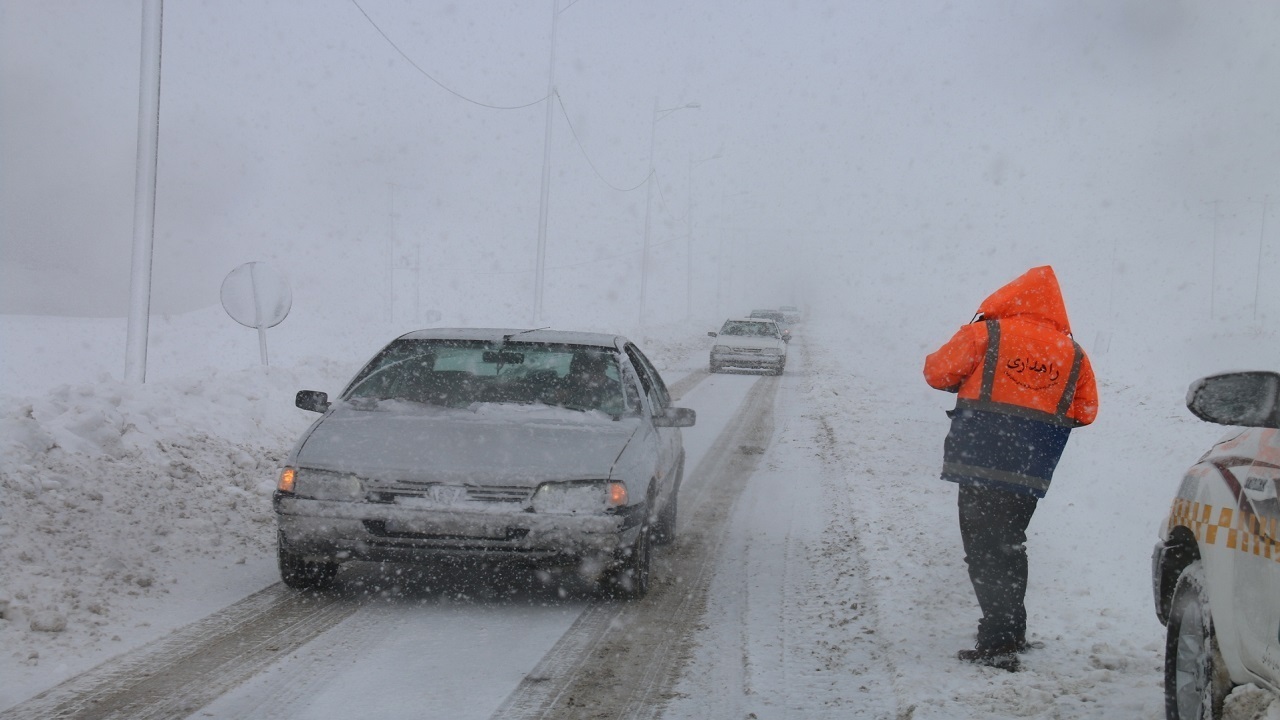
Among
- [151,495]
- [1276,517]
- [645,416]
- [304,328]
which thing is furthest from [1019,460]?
[304,328]

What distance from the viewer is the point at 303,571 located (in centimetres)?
562

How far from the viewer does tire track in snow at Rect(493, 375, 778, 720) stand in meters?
4.18

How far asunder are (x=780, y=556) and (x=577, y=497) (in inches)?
84.9

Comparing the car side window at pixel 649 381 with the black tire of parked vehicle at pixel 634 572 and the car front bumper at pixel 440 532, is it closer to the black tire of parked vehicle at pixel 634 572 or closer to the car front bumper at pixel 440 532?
the black tire of parked vehicle at pixel 634 572

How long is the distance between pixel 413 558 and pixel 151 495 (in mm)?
3177

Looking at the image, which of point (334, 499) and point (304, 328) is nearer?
point (334, 499)

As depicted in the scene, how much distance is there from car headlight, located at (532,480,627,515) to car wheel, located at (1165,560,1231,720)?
2.58 meters

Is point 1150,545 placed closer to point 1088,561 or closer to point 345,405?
point 1088,561

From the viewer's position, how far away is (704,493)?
31.0 ft

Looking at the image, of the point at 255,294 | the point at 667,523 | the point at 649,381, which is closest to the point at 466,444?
the point at 667,523

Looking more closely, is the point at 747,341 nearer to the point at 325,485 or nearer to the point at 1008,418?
the point at 325,485

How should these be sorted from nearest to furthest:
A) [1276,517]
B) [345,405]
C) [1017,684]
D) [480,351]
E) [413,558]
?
[1276,517]
[1017,684]
[413,558]
[345,405]
[480,351]

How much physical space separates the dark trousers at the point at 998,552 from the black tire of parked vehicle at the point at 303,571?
10.4ft

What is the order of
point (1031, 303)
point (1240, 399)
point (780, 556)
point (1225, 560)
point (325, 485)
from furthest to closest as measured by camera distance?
point (780, 556) < point (325, 485) < point (1031, 303) < point (1225, 560) < point (1240, 399)
